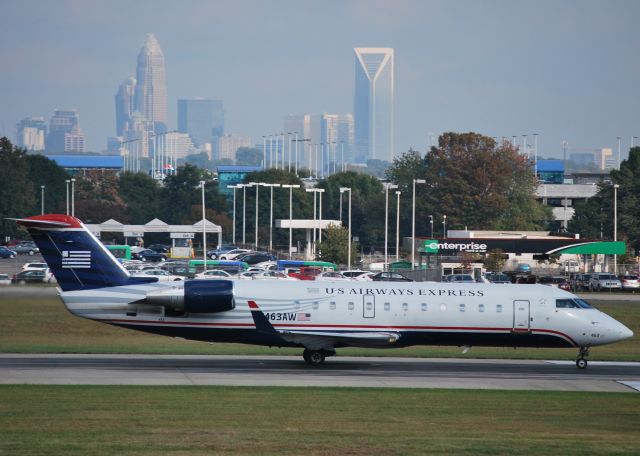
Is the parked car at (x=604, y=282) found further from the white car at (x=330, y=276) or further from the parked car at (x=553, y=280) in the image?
the white car at (x=330, y=276)

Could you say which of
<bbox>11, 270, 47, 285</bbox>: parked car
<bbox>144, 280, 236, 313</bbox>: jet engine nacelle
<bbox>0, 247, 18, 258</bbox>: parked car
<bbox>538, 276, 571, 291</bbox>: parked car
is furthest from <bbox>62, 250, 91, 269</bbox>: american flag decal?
<bbox>0, 247, 18, 258</bbox>: parked car

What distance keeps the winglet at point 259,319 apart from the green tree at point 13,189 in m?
106

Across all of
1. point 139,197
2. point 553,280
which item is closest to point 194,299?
point 553,280

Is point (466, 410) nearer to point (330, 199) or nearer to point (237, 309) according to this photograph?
point (237, 309)

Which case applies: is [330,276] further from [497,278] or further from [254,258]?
[254,258]

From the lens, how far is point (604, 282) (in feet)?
281

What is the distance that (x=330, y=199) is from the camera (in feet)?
529

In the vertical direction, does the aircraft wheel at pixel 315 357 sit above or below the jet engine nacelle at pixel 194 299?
below

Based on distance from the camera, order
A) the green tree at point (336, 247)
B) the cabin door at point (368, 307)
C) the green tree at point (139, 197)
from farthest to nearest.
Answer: the green tree at point (139, 197), the green tree at point (336, 247), the cabin door at point (368, 307)

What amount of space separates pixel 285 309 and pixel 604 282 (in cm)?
5330

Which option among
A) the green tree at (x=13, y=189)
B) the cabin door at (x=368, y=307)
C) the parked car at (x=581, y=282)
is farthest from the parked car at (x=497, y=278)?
the green tree at (x=13, y=189)

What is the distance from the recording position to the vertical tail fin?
123ft

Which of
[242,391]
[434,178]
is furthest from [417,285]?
[434,178]

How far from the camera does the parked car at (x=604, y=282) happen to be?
8469cm
